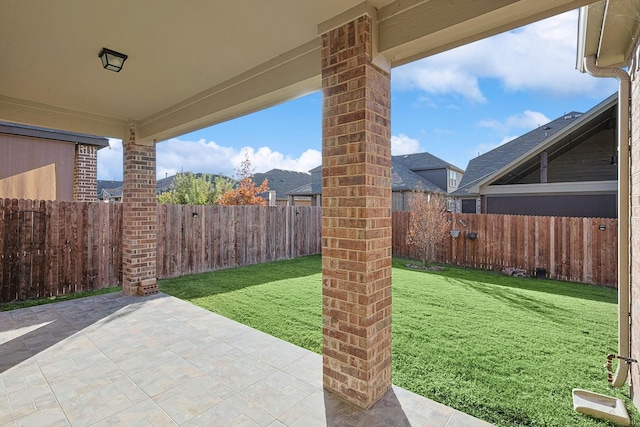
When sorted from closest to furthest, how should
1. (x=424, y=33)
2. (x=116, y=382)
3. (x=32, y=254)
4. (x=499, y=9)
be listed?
(x=499, y=9) < (x=424, y=33) < (x=116, y=382) < (x=32, y=254)

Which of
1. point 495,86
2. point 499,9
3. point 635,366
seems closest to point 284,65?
point 499,9

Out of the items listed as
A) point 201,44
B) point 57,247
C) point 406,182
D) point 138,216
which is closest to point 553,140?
point 406,182

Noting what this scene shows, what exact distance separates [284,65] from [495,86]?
22.4 metres

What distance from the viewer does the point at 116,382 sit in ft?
8.80

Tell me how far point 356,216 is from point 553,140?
9.43m

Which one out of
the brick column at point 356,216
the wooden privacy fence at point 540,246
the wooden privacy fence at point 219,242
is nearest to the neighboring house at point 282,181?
the wooden privacy fence at point 219,242

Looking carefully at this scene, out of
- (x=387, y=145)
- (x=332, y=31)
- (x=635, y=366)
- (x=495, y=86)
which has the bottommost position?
(x=635, y=366)

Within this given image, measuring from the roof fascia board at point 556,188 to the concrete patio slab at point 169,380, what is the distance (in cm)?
933

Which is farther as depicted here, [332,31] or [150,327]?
[150,327]

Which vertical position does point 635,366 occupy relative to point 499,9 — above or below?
below

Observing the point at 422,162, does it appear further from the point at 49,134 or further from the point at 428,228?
the point at 49,134

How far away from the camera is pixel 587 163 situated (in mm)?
9219

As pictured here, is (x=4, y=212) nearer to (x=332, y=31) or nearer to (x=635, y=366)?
(x=332, y=31)

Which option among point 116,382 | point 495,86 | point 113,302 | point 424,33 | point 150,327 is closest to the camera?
point 424,33
